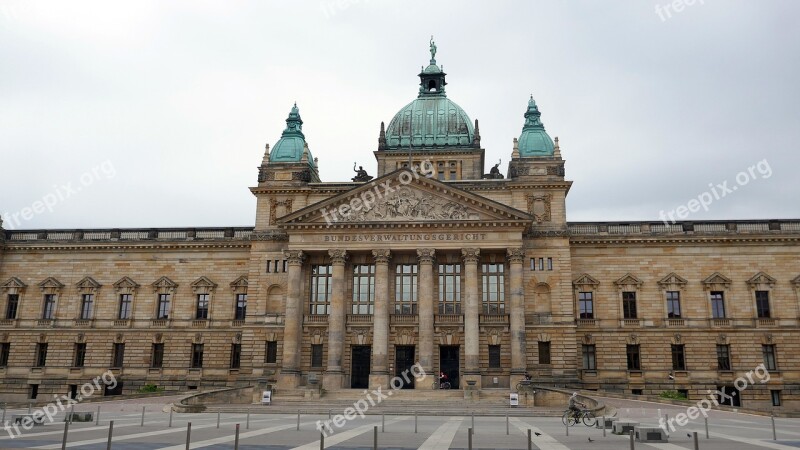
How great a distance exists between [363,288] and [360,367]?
6.58 meters

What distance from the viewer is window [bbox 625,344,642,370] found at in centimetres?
5600

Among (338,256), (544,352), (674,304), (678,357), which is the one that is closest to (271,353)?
(338,256)

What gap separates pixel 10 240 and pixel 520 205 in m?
49.7

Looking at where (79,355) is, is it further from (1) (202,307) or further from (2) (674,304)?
(2) (674,304)

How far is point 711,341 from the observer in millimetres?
55688

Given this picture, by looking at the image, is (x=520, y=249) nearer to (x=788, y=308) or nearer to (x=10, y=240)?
(x=788, y=308)

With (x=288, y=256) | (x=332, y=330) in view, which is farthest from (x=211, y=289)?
(x=332, y=330)

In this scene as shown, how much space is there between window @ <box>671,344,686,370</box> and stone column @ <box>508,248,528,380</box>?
13.3 metres

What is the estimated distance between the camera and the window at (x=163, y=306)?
62.0 meters

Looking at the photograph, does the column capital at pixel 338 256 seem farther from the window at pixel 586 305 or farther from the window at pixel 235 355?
the window at pixel 586 305

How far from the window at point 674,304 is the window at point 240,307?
123ft

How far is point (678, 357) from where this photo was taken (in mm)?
55906

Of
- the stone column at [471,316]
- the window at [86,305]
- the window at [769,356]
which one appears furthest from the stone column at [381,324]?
the window at [769,356]

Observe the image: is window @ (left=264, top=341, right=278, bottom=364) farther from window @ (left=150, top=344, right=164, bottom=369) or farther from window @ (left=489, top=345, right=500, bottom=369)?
window @ (left=489, top=345, right=500, bottom=369)
